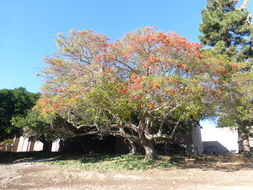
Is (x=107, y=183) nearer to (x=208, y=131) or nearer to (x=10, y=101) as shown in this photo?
(x=10, y=101)

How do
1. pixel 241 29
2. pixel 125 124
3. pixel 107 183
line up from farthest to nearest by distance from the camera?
pixel 241 29 < pixel 125 124 < pixel 107 183

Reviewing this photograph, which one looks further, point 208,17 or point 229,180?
point 208,17

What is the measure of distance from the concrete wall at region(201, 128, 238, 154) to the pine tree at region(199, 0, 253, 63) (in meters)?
10.6

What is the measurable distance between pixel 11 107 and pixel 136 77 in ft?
34.0

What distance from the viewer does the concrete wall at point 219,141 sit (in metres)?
23.6

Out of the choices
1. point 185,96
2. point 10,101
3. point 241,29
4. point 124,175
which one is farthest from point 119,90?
point 241,29

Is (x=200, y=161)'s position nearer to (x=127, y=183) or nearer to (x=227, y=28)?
Result: (x=127, y=183)

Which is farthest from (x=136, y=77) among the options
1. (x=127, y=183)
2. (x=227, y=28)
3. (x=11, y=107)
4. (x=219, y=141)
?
(x=219, y=141)

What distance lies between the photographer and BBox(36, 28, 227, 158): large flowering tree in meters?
8.14

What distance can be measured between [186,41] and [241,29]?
1133cm

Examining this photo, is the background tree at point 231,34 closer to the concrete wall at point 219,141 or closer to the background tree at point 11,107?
the concrete wall at point 219,141

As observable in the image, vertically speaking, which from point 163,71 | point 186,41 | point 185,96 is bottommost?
point 185,96

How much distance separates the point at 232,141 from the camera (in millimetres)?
23766

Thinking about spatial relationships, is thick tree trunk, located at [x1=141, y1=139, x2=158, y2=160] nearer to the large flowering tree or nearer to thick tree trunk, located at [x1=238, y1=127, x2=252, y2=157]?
the large flowering tree
